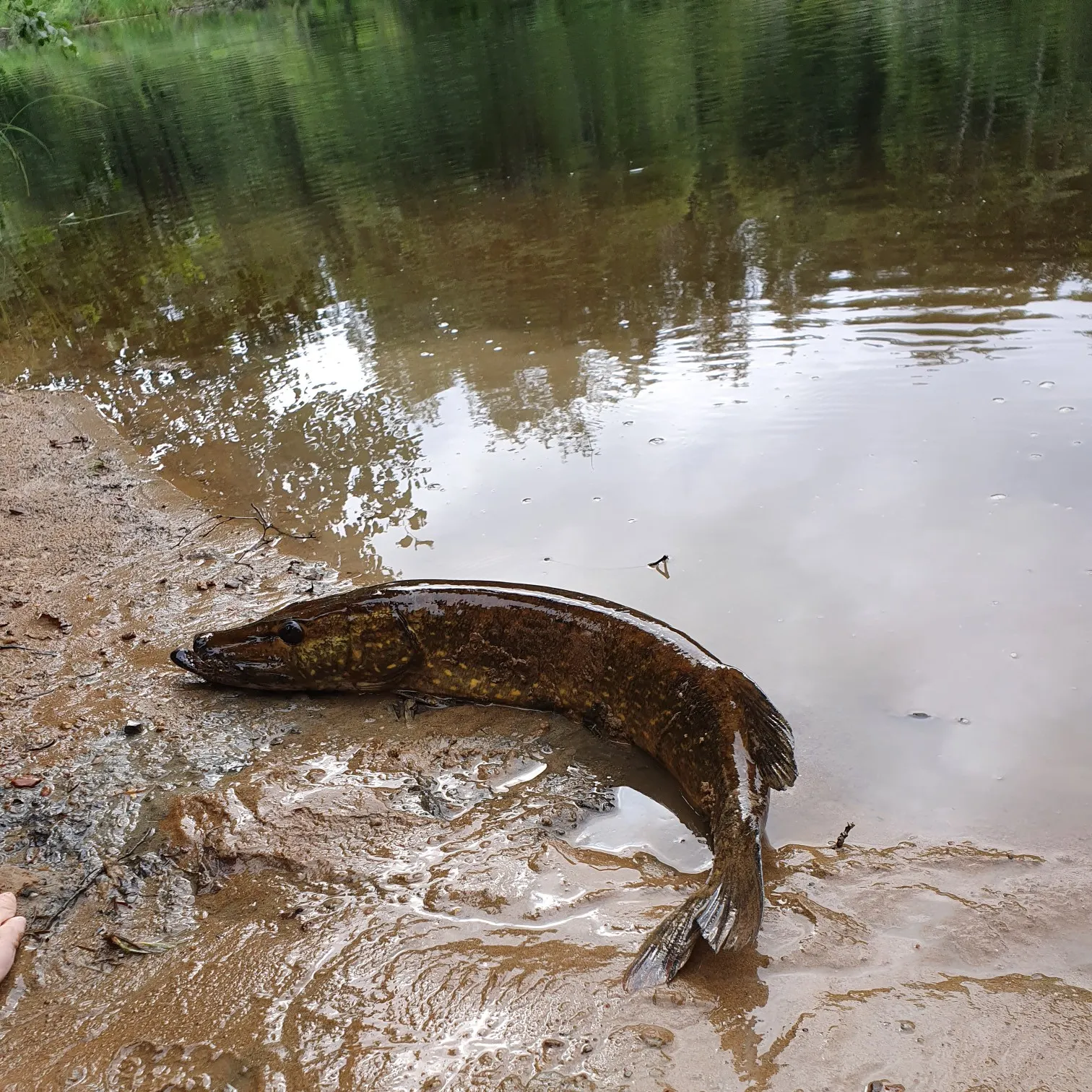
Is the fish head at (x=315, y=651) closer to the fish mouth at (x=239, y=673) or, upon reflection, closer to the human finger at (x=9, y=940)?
the fish mouth at (x=239, y=673)

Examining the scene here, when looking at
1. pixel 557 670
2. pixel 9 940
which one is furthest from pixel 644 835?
pixel 9 940

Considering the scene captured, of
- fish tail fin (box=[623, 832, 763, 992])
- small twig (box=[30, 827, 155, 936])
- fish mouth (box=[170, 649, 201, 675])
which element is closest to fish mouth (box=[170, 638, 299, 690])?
fish mouth (box=[170, 649, 201, 675])

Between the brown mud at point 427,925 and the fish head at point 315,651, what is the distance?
103mm

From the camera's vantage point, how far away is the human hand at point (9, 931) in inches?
101

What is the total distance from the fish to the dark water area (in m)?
0.35

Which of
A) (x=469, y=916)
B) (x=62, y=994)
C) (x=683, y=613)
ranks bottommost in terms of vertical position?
(x=683, y=613)

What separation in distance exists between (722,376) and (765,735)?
12.1 ft

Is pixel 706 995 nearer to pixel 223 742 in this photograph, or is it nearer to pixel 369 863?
pixel 369 863

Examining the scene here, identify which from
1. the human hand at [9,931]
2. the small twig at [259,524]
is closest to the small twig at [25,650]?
the small twig at [259,524]

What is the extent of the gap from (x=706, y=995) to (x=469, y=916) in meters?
0.76

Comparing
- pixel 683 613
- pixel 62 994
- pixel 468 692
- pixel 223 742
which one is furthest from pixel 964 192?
pixel 62 994

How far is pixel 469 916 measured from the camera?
9.02 feet

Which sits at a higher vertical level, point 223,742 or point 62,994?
point 62,994

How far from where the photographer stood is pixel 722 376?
20.8 ft
